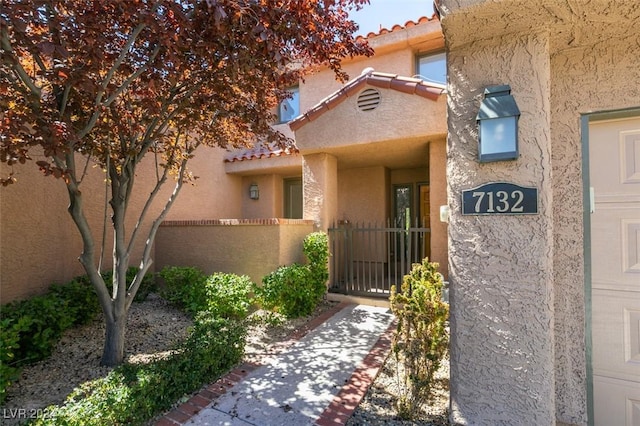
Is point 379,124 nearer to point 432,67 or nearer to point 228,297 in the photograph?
point 432,67

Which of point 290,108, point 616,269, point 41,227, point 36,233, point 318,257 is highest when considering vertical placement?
point 290,108

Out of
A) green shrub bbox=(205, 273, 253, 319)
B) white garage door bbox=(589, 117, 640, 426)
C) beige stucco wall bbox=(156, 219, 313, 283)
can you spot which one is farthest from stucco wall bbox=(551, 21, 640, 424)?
beige stucco wall bbox=(156, 219, 313, 283)

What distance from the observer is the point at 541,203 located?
277 centimetres

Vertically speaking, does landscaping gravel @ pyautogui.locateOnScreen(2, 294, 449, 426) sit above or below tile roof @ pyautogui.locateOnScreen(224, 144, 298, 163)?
below

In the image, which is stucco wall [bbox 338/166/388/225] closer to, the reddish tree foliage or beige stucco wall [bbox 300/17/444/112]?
beige stucco wall [bbox 300/17/444/112]

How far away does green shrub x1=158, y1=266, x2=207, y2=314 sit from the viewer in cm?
738

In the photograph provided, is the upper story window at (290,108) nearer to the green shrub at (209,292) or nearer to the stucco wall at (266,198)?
the stucco wall at (266,198)

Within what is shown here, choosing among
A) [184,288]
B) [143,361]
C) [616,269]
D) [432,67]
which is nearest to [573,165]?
[616,269]

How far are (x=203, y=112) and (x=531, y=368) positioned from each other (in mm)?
6104

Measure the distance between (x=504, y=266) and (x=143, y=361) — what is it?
561 centimetres

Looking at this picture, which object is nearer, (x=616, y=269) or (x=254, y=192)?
(x=616, y=269)

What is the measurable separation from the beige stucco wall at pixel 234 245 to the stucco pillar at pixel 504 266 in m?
5.25

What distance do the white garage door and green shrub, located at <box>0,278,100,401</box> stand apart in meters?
6.94

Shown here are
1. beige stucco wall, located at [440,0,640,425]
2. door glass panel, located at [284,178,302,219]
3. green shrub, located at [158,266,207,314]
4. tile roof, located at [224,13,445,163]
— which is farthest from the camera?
door glass panel, located at [284,178,302,219]
